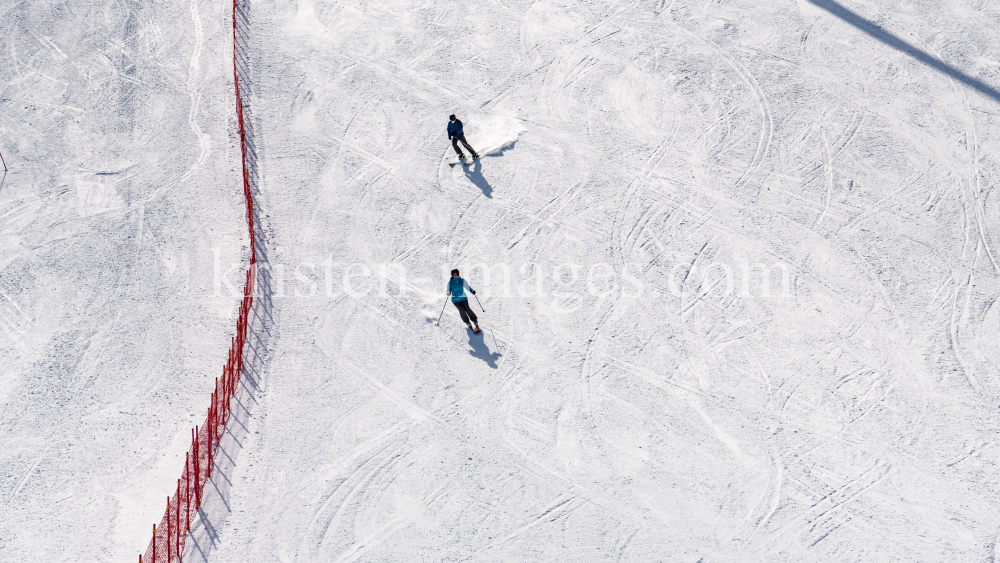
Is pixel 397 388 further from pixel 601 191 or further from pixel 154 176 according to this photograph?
pixel 154 176

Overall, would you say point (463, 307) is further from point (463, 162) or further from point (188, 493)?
point (188, 493)

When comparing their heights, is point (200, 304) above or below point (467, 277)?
above

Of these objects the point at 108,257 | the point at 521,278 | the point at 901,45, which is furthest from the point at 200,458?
the point at 901,45

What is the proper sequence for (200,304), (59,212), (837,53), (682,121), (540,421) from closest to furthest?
(540,421) → (200,304) → (59,212) → (682,121) → (837,53)

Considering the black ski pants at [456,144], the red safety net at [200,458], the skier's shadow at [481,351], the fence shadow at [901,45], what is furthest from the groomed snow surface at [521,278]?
the black ski pants at [456,144]

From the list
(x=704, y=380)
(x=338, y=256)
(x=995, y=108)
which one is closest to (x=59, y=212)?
(x=338, y=256)

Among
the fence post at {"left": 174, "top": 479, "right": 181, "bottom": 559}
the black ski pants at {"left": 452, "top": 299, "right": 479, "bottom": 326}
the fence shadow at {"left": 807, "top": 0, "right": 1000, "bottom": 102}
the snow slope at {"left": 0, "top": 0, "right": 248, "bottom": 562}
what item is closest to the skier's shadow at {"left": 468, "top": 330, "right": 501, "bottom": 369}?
the black ski pants at {"left": 452, "top": 299, "right": 479, "bottom": 326}

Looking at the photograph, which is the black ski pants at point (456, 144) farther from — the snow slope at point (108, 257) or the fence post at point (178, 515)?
the fence post at point (178, 515)
